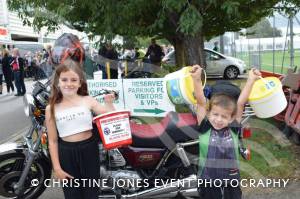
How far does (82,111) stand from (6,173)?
1.55 meters

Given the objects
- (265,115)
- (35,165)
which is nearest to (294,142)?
(265,115)

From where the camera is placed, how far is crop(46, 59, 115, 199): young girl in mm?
3271

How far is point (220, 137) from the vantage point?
312cm

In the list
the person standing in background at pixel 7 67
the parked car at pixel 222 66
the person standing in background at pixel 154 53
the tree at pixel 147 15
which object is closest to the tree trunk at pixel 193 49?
the tree at pixel 147 15

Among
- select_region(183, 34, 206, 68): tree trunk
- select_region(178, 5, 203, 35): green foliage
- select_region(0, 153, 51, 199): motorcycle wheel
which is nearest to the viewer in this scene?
select_region(0, 153, 51, 199): motorcycle wheel

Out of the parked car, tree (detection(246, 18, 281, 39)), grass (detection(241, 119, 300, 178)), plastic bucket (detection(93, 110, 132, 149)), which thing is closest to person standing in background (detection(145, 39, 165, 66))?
the parked car

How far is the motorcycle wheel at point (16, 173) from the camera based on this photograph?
428 centimetres

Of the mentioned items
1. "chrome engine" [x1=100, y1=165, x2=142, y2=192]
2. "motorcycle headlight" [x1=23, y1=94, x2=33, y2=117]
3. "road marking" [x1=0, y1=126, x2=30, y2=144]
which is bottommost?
"road marking" [x1=0, y1=126, x2=30, y2=144]

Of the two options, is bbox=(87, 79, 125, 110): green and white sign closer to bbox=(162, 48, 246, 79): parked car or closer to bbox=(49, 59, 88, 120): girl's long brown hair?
bbox=(49, 59, 88, 120): girl's long brown hair

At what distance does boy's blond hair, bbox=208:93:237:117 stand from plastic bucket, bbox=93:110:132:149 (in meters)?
0.76

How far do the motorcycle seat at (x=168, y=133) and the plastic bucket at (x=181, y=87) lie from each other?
1.07 feet

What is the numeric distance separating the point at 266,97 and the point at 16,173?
2.63 meters

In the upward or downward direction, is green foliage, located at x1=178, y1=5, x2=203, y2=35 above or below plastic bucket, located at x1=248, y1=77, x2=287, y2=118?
above

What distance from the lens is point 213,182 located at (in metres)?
3.23
